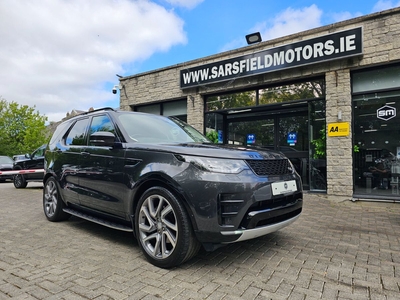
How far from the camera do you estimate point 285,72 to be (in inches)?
310

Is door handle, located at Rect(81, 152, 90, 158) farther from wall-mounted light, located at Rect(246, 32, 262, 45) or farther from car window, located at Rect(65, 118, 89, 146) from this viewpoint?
wall-mounted light, located at Rect(246, 32, 262, 45)

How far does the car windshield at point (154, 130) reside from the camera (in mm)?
3387

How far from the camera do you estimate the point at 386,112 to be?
22.3 feet

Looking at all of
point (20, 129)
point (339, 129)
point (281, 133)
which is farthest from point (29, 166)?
point (20, 129)

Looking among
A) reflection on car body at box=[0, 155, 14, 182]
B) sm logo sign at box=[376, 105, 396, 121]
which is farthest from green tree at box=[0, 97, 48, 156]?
sm logo sign at box=[376, 105, 396, 121]

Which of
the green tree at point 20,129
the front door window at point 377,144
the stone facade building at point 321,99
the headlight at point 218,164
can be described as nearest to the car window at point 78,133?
the headlight at point 218,164

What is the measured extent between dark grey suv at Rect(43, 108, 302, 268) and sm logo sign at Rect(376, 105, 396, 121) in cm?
513

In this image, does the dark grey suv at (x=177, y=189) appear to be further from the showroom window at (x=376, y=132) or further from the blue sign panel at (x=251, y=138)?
the blue sign panel at (x=251, y=138)

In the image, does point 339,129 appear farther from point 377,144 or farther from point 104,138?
point 104,138

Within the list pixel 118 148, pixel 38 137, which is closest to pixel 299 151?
pixel 118 148

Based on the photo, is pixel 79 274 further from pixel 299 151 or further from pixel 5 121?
pixel 5 121

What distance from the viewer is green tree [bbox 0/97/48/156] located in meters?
27.2

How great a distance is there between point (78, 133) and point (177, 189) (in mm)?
2483

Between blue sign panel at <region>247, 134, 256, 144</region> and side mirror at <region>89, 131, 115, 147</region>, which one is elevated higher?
blue sign panel at <region>247, 134, 256, 144</region>
